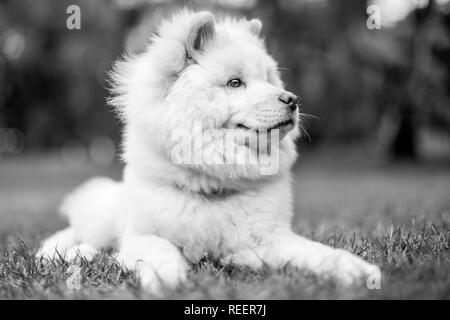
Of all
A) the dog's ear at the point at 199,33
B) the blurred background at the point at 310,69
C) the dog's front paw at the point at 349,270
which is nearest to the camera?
the dog's front paw at the point at 349,270

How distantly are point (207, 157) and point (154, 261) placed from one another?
72 cm

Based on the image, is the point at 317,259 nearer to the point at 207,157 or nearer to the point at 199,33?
the point at 207,157

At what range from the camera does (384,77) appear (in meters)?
12.9

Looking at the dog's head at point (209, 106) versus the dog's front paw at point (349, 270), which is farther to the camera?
the dog's head at point (209, 106)

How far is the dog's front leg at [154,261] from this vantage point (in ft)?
8.18

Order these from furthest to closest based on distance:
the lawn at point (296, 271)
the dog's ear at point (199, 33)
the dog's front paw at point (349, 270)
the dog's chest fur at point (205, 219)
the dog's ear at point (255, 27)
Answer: the dog's ear at point (255, 27) → the dog's ear at point (199, 33) → the dog's chest fur at point (205, 219) → the dog's front paw at point (349, 270) → the lawn at point (296, 271)

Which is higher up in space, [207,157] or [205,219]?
[207,157]

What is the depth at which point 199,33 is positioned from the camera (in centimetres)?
320

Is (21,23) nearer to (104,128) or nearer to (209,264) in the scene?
(104,128)

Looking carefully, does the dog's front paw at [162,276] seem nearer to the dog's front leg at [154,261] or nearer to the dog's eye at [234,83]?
the dog's front leg at [154,261]

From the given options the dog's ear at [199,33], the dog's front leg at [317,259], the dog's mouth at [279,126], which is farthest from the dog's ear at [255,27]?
the dog's front leg at [317,259]

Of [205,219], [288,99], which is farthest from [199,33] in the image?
[205,219]
